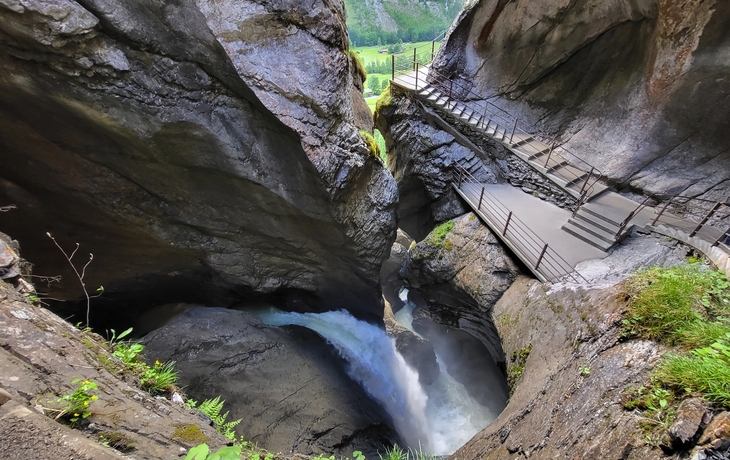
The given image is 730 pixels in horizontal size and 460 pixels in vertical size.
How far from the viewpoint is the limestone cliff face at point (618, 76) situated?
25.3 feet

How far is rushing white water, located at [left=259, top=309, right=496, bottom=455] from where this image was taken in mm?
10180

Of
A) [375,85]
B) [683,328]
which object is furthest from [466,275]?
[375,85]

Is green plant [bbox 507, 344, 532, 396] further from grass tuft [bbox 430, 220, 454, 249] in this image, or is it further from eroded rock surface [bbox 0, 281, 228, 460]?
eroded rock surface [bbox 0, 281, 228, 460]

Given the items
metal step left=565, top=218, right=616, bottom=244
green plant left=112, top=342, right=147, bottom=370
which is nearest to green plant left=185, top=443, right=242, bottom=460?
green plant left=112, top=342, right=147, bottom=370

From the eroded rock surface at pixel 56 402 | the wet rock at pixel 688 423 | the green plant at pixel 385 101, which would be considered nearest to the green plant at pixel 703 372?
the wet rock at pixel 688 423

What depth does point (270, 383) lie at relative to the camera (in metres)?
8.03

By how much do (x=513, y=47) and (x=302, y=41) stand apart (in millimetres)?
9644

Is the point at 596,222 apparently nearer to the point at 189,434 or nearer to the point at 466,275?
the point at 466,275

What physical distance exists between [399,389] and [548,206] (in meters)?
7.89

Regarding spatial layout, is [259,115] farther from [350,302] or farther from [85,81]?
[350,302]

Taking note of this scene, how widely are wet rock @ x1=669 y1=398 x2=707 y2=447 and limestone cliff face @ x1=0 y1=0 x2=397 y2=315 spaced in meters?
5.74

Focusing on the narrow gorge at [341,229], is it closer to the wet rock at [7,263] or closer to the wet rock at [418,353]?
the wet rock at [7,263]

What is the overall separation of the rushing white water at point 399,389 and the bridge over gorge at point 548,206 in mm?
5927

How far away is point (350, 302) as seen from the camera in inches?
431
